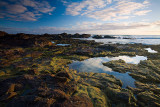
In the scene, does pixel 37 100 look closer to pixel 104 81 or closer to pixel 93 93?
pixel 93 93

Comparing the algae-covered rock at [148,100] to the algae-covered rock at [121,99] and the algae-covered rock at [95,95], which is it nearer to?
the algae-covered rock at [121,99]

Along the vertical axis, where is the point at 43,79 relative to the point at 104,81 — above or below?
above

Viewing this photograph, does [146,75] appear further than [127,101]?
Yes

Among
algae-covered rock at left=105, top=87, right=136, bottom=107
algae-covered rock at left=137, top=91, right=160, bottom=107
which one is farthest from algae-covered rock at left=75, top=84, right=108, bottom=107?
algae-covered rock at left=137, top=91, right=160, bottom=107

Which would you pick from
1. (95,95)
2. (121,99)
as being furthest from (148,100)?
(95,95)

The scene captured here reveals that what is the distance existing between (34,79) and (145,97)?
278 inches

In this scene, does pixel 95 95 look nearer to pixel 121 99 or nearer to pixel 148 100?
pixel 121 99

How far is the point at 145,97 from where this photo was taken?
181 inches

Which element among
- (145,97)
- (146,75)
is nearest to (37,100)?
→ (145,97)

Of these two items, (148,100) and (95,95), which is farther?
(95,95)

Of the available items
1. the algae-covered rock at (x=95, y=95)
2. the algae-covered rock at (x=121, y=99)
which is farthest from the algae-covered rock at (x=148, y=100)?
the algae-covered rock at (x=95, y=95)

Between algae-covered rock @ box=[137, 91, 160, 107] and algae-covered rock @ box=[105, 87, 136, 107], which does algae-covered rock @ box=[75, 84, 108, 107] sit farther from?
algae-covered rock @ box=[137, 91, 160, 107]

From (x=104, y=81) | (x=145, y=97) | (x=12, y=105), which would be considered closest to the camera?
(x=12, y=105)

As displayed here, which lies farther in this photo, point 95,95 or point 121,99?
point 95,95
